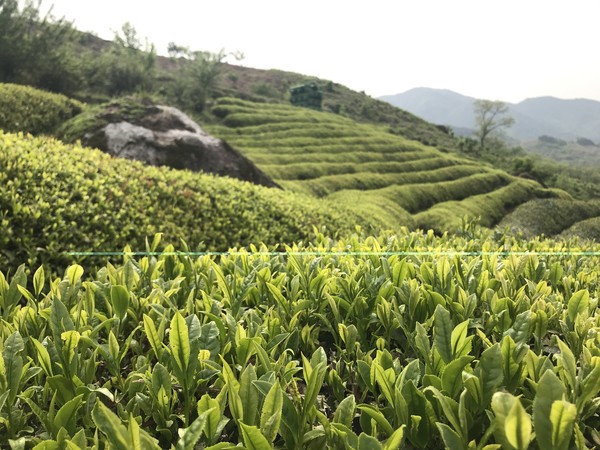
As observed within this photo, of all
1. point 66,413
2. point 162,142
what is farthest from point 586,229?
point 66,413

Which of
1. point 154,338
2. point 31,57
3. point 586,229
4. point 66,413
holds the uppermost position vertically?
point 31,57

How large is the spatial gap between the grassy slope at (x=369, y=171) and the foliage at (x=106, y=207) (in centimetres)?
1050

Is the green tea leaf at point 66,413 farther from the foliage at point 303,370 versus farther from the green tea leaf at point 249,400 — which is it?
the green tea leaf at point 249,400

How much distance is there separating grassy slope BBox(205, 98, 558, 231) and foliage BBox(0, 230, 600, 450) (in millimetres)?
16097

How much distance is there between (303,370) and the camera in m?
1.72

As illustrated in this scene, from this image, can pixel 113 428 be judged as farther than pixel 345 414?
No

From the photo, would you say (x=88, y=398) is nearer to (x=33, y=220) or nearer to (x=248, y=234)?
(x=33, y=220)

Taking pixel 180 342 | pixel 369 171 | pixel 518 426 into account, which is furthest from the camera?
pixel 369 171

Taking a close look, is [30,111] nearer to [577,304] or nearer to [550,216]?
[577,304]

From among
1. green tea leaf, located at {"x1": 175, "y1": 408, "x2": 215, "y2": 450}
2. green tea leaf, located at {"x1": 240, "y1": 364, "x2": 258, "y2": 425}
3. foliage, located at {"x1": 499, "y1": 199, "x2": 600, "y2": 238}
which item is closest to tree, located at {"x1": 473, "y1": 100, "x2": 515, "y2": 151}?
foliage, located at {"x1": 499, "y1": 199, "x2": 600, "y2": 238}

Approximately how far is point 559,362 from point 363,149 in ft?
119

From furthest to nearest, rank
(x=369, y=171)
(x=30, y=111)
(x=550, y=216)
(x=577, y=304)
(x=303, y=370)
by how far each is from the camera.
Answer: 1. (x=369, y=171)
2. (x=550, y=216)
3. (x=30, y=111)
4. (x=577, y=304)
5. (x=303, y=370)

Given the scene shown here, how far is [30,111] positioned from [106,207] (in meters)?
12.4

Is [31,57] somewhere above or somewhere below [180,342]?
above
